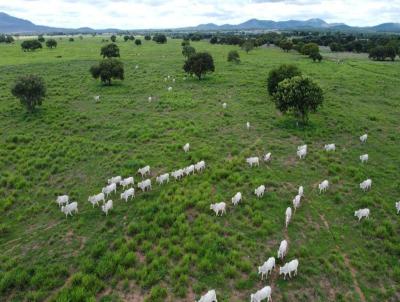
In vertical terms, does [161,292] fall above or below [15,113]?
below

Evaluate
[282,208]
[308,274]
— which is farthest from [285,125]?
[308,274]

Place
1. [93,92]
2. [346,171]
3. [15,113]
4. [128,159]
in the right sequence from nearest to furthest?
[346,171]
[128,159]
[15,113]
[93,92]

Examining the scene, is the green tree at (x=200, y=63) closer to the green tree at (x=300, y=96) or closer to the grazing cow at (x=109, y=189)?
the green tree at (x=300, y=96)

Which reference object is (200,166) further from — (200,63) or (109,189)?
(200,63)

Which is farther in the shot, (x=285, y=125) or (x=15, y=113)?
(x=15, y=113)

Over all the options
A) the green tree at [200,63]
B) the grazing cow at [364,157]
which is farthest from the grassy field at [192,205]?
the green tree at [200,63]

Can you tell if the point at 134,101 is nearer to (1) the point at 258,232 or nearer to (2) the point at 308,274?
(1) the point at 258,232

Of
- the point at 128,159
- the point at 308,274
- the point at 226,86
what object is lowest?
the point at 308,274
